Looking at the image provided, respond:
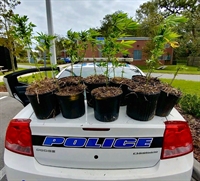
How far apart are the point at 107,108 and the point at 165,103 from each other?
1.89 ft

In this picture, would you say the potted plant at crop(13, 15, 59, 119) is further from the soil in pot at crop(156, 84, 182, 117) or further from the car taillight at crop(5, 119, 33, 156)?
the soil in pot at crop(156, 84, 182, 117)

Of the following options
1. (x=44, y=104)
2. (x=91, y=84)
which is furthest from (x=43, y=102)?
(x=91, y=84)

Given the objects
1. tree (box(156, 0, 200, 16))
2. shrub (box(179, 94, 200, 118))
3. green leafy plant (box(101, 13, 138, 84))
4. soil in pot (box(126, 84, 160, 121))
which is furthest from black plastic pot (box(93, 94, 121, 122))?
tree (box(156, 0, 200, 16))

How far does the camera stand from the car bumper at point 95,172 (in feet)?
4.46

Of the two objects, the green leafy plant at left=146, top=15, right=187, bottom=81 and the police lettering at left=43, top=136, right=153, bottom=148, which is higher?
the green leafy plant at left=146, top=15, right=187, bottom=81

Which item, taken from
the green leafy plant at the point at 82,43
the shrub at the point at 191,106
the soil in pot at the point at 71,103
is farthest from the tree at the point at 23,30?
the shrub at the point at 191,106

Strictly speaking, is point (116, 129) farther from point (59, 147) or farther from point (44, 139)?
point (44, 139)

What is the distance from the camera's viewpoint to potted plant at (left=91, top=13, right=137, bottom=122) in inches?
55.9

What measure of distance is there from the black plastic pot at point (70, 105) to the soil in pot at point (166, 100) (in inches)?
30.9

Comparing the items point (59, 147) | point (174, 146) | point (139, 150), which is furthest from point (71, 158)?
point (174, 146)

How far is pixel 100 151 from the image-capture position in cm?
139

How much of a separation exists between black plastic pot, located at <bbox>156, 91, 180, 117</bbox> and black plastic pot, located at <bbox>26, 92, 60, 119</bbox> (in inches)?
40.9

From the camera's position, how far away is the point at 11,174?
1428 millimetres

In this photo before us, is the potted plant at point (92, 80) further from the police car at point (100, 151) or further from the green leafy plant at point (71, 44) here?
the police car at point (100, 151)
